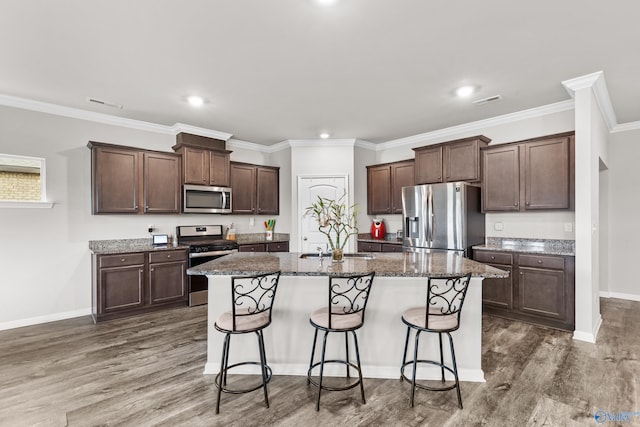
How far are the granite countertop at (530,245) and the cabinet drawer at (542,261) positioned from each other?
58mm

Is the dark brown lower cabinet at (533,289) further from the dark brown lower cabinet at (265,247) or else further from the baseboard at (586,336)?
the dark brown lower cabinet at (265,247)

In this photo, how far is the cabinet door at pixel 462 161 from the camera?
4.39 metres

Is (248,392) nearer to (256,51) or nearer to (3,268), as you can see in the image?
(256,51)

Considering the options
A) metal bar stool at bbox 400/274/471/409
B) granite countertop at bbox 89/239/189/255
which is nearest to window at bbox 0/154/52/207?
granite countertop at bbox 89/239/189/255

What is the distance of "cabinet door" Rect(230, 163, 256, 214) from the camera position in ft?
17.8

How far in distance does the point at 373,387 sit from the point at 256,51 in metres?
2.92

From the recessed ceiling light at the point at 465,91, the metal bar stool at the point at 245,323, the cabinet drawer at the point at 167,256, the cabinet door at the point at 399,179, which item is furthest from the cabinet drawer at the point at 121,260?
the recessed ceiling light at the point at 465,91

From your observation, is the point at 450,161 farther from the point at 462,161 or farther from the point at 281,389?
the point at 281,389

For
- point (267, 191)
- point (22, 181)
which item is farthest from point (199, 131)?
point (22, 181)

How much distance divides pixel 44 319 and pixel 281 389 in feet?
11.3

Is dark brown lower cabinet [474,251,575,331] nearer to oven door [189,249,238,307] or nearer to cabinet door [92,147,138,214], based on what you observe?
oven door [189,249,238,307]

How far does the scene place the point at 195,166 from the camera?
4.86 m

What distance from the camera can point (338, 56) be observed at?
9.20 feet

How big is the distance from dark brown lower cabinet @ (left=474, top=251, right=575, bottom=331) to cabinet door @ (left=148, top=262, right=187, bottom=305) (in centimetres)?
408
